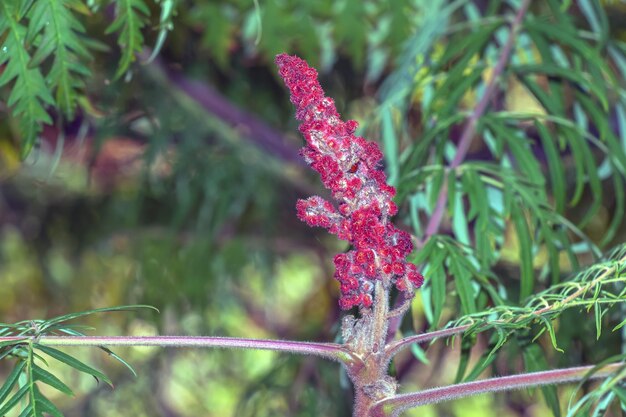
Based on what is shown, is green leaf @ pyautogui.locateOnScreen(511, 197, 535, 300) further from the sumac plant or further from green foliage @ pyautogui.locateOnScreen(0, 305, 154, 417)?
green foliage @ pyautogui.locateOnScreen(0, 305, 154, 417)

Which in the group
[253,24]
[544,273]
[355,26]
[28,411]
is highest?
[253,24]

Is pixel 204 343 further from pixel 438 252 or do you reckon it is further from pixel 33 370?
pixel 438 252

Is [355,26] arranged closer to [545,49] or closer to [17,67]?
[545,49]

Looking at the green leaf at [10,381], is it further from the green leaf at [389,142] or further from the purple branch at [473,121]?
the green leaf at [389,142]

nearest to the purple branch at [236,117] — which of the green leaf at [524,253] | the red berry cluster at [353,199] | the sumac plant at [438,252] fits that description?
the sumac plant at [438,252]

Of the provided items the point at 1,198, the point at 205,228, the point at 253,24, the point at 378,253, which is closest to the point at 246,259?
the point at 205,228

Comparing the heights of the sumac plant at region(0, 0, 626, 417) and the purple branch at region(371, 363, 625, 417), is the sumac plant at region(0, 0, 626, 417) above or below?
above

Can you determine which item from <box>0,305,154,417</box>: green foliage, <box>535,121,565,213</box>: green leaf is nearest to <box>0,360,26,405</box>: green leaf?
<box>0,305,154,417</box>: green foliage
